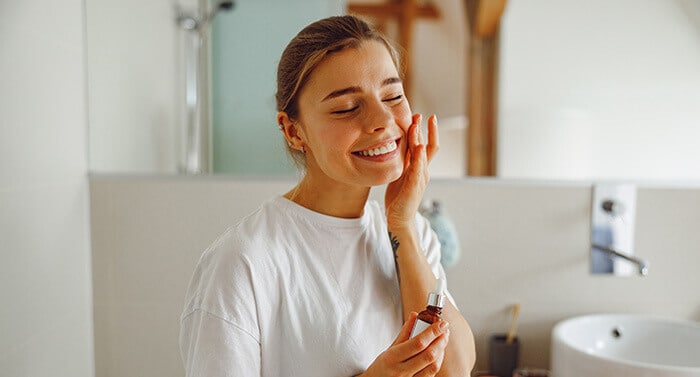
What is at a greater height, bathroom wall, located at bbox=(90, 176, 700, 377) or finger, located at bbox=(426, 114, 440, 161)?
finger, located at bbox=(426, 114, 440, 161)

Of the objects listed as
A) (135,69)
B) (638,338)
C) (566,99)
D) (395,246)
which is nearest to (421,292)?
(395,246)

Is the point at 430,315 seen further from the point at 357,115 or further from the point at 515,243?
the point at 515,243

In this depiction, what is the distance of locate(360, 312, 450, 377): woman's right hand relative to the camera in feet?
1.68

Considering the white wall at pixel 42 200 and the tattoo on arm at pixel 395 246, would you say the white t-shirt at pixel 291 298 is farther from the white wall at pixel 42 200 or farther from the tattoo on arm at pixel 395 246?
the white wall at pixel 42 200

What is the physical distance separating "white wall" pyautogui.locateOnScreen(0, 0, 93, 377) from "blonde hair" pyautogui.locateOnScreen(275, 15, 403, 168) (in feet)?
1.00

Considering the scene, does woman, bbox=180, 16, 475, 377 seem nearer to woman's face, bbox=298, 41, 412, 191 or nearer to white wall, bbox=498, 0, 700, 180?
woman's face, bbox=298, 41, 412, 191

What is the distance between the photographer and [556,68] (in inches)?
48.2

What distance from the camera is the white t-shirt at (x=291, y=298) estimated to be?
530 mm

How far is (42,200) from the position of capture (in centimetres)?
73

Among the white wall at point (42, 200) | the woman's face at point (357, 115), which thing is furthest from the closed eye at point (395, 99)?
the white wall at point (42, 200)

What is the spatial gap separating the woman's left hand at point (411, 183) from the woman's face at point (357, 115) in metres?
0.03

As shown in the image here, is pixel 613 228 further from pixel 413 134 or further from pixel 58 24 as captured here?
pixel 58 24

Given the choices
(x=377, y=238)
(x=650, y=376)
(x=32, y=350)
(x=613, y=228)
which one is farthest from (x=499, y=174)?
(x=32, y=350)

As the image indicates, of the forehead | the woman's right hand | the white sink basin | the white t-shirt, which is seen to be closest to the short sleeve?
the white t-shirt
